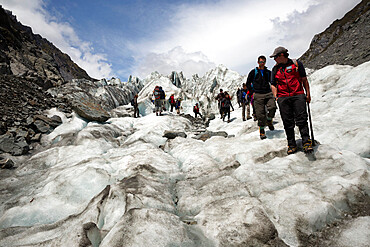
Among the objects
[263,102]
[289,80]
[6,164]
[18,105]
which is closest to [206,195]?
[289,80]

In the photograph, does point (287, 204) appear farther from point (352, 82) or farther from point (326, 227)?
point (352, 82)

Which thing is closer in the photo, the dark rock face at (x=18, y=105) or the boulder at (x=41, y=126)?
the dark rock face at (x=18, y=105)

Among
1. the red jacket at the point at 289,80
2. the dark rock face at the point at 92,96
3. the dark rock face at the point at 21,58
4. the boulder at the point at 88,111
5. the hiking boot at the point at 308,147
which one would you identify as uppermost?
the dark rock face at the point at 21,58

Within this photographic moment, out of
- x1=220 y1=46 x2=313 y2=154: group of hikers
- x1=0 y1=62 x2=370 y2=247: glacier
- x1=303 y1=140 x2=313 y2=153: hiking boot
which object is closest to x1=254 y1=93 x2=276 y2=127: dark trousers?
x1=0 y1=62 x2=370 y2=247: glacier

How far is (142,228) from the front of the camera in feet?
7.99

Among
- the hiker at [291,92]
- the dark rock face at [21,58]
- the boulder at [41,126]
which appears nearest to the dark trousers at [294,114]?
the hiker at [291,92]

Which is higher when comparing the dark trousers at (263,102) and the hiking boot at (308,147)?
the dark trousers at (263,102)

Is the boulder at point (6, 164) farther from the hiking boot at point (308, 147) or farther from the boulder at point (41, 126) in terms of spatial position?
the hiking boot at point (308, 147)

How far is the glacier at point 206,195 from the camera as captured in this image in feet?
7.97

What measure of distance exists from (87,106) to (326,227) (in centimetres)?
1415

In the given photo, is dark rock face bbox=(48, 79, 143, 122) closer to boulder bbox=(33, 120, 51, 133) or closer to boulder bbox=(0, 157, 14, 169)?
boulder bbox=(33, 120, 51, 133)

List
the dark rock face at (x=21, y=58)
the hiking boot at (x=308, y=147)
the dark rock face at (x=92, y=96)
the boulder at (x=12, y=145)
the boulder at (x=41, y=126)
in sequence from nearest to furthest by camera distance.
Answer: the hiking boot at (x=308, y=147) < the boulder at (x=12, y=145) < the boulder at (x=41, y=126) < the dark rock face at (x=92, y=96) < the dark rock face at (x=21, y=58)

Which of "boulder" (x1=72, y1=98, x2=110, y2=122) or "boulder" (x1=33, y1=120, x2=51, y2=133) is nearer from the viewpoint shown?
"boulder" (x1=33, y1=120, x2=51, y2=133)

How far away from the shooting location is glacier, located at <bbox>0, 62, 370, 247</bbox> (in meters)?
2.43
